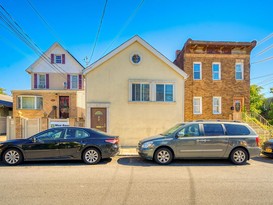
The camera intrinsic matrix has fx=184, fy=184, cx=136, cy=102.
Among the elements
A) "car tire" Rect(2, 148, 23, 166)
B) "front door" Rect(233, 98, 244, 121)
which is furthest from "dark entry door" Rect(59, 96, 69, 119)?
"front door" Rect(233, 98, 244, 121)

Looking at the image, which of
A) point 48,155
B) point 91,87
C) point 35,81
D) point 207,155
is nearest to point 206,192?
point 207,155

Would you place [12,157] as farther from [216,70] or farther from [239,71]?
[239,71]

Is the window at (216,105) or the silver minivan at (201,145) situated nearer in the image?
the silver minivan at (201,145)

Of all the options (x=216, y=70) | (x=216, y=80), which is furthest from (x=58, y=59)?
(x=216, y=80)

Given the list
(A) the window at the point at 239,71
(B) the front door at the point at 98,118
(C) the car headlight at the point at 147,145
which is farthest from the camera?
(A) the window at the point at 239,71

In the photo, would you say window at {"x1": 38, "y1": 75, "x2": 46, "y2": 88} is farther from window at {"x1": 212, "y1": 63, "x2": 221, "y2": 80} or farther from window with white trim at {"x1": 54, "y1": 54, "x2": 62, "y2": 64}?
window at {"x1": 212, "y1": 63, "x2": 221, "y2": 80}

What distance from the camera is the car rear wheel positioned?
679 centimetres

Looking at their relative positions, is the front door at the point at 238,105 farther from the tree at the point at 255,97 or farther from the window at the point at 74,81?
the window at the point at 74,81

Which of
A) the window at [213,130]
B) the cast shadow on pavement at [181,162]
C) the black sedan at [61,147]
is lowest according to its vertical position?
the cast shadow on pavement at [181,162]

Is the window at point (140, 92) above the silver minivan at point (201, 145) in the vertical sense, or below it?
above

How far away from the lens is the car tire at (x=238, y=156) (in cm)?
723

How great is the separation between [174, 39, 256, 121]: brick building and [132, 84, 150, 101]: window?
22.0 ft

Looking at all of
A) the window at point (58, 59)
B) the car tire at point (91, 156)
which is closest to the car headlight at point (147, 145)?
the car tire at point (91, 156)

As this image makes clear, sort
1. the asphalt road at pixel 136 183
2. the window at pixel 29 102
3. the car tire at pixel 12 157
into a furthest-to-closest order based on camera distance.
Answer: the window at pixel 29 102 < the car tire at pixel 12 157 < the asphalt road at pixel 136 183
